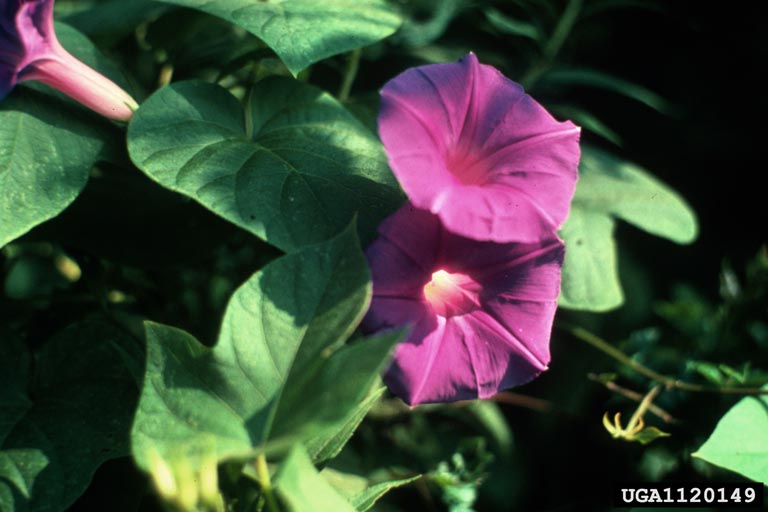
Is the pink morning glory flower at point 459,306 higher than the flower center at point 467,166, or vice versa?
the flower center at point 467,166

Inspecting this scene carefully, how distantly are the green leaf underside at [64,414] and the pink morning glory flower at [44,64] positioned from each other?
0.24m

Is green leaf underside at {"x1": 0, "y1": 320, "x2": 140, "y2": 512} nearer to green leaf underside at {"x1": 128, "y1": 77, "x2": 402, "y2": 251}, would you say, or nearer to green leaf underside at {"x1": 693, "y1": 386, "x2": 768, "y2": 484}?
green leaf underside at {"x1": 128, "y1": 77, "x2": 402, "y2": 251}

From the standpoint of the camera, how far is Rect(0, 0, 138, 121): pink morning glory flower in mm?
748

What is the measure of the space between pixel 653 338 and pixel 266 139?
2.09 feet

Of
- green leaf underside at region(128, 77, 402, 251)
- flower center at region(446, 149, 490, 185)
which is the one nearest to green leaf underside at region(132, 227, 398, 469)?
green leaf underside at region(128, 77, 402, 251)

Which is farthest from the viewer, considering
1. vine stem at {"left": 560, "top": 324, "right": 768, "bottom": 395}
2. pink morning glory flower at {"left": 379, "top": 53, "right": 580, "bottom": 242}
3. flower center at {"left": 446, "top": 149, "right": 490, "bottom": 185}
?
vine stem at {"left": 560, "top": 324, "right": 768, "bottom": 395}

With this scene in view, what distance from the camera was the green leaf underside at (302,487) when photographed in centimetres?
50

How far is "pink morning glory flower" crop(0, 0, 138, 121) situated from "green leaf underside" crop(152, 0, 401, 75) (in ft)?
0.37

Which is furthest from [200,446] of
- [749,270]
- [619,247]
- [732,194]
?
[732,194]

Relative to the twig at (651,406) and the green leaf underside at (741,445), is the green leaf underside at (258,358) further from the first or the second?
the twig at (651,406)

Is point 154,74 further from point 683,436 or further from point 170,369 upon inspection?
point 683,436

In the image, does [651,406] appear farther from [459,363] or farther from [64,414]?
[64,414]

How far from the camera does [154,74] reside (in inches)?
45.4

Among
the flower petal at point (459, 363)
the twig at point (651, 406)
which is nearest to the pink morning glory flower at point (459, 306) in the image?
the flower petal at point (459, 363)
